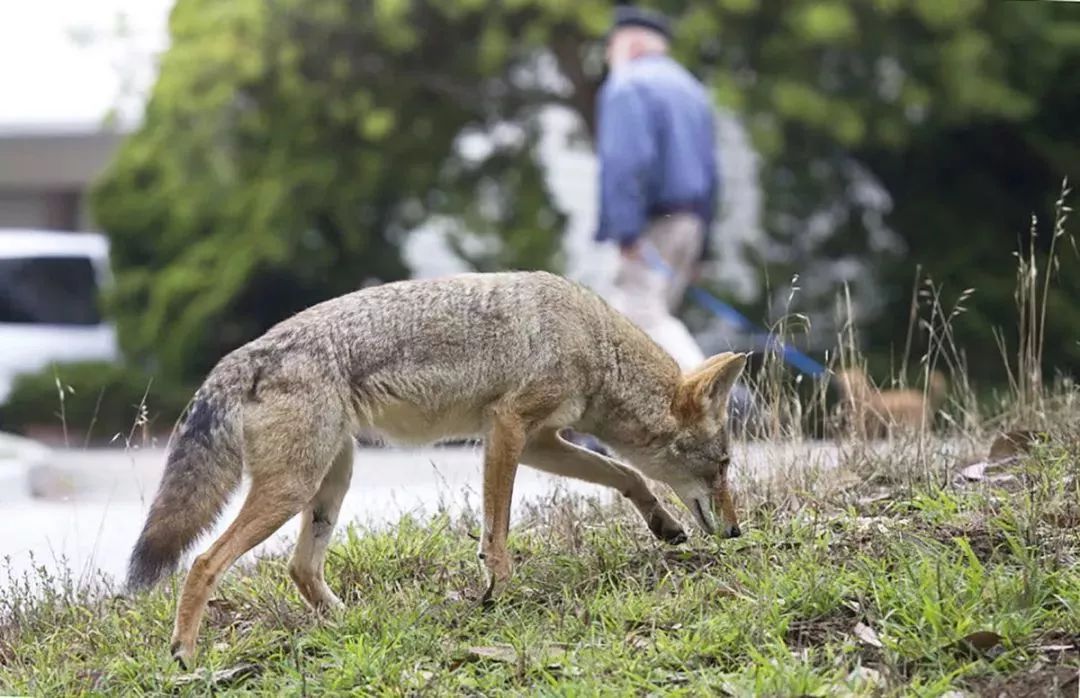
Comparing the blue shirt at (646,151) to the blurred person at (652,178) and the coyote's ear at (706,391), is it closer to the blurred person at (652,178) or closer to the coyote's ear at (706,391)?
the blurred person at (652,178)

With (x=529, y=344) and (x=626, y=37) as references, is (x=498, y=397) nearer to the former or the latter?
(x=529, y=344)

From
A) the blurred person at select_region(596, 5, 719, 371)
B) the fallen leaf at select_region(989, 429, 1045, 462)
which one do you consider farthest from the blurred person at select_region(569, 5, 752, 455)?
the fallen leaf at select_region(989, 429, 1045, 462)

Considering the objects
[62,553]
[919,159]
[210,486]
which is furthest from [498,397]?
[919,159]

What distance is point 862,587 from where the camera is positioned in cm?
461

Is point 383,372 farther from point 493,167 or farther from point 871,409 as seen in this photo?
point 493,167

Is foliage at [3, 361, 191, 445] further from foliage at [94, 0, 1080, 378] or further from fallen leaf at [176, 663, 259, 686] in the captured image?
fallen leaf at [176, 663, 259, 686]

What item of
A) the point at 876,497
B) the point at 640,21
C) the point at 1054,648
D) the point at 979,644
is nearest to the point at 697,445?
the point at 876,497

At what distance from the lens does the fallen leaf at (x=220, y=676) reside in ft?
15.0

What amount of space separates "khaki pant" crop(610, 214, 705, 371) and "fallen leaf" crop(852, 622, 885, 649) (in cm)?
455

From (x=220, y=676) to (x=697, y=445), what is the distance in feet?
6.98

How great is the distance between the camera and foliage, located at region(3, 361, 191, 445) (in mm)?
11258

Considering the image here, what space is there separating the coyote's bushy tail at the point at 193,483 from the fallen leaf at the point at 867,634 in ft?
7.13

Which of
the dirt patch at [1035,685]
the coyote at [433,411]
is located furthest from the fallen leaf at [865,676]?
the coyote at [433,411]

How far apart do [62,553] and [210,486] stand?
54.7 inches
